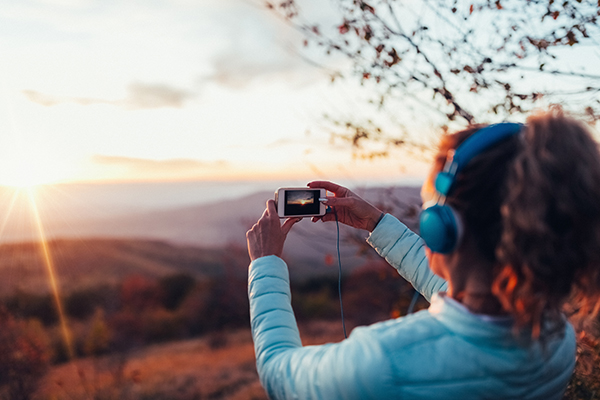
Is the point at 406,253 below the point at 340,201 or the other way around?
below

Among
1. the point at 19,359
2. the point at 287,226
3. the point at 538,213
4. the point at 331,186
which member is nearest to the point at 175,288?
the point at 19,359

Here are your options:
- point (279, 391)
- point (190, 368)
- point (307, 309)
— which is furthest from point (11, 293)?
point (279, 391)

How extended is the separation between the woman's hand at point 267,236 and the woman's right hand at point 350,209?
0.36m

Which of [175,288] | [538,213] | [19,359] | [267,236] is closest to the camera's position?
[538,213]

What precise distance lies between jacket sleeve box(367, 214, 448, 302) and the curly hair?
574 millimetres

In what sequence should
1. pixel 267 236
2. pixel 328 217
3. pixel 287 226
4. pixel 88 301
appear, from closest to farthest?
pixel 267 236, pixel 287 226, pixel 328 217, pixel 88 301

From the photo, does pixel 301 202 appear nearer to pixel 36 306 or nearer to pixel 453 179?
pixel 453 179

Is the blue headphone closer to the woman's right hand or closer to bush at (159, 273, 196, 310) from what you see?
the woman's right hand

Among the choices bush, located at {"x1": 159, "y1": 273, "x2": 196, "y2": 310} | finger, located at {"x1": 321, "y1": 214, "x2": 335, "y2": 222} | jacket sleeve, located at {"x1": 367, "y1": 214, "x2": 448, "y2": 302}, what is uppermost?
finger, located at {"x1": 321, "y1": 214, "x2": 335, "y2": 222}

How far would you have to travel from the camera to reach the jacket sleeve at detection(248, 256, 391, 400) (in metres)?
0.76

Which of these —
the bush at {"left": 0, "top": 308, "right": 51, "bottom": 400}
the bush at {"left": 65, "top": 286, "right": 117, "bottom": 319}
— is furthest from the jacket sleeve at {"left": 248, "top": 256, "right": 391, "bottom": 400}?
the bush at {"left": 65, "top": 286, "right": 117, "bottom": 319}

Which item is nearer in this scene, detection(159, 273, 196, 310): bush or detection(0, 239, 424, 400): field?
detection(0, 239, 424, 400): field

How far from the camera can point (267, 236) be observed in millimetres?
1205

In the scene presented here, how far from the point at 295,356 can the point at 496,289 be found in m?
0.45
